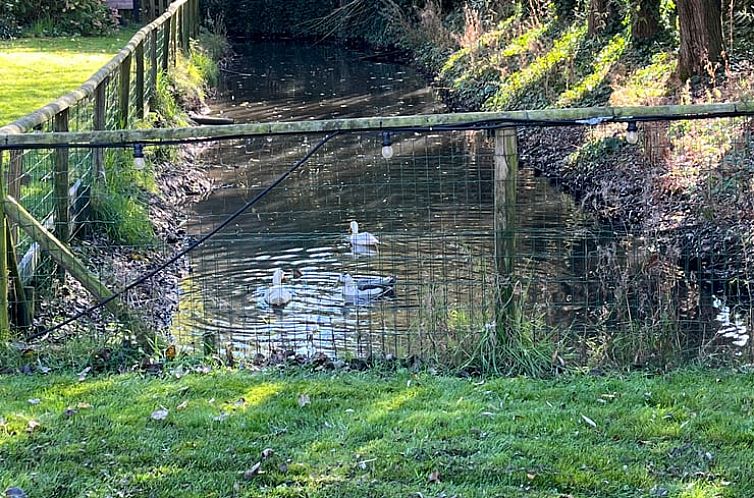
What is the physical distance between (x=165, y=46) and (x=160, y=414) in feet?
48.5

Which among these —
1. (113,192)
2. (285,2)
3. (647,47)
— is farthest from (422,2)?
(113,192)

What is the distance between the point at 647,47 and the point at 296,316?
35.1 ft

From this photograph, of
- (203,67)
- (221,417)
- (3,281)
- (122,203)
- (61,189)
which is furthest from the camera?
(203,67)

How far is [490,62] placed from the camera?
71.1ft

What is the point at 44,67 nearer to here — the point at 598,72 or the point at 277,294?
the point at 598,72

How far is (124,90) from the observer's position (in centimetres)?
1309

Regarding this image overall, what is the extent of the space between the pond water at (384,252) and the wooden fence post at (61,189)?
114 cm

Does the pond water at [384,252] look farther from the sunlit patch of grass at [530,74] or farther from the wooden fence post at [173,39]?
the wooden fence post at [173,39]

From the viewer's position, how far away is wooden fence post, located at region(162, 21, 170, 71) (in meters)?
19.1

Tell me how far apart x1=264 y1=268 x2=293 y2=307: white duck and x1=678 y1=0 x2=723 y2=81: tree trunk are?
751cm

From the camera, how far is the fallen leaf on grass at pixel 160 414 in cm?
549

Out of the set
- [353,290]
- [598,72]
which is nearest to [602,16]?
[598,72]

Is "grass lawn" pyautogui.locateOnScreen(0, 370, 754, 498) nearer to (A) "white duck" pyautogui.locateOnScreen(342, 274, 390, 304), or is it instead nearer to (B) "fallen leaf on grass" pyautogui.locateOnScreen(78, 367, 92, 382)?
(B) "fallen leaf on grass" pyautogui.locateOnScreen(78, 367, 92, 382)

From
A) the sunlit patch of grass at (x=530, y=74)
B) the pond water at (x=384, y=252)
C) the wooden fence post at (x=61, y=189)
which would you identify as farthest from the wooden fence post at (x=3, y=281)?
the sunlit patch of grass at (x=530, y=74)
